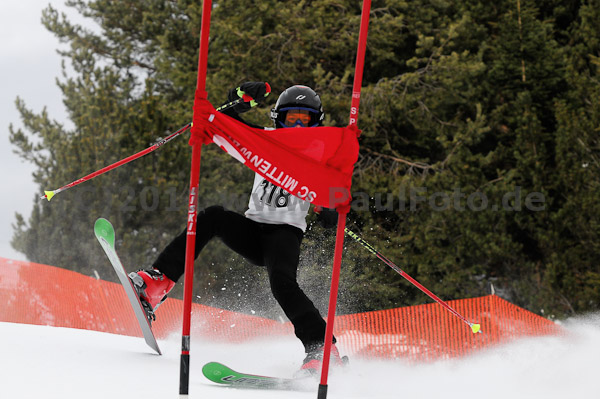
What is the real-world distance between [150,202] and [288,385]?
9024mm

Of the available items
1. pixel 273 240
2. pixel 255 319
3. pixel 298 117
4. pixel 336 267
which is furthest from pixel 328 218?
pixel 255 319

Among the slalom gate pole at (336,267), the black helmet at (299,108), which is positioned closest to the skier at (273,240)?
the black helmet at (299,108)

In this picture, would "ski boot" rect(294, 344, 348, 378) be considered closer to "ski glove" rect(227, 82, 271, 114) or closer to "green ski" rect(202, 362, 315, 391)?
"green ski" rect(202, 362, 315, 391)

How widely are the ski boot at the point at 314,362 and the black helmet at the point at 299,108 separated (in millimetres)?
1433

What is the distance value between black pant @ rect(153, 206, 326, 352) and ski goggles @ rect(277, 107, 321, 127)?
679 millimetres

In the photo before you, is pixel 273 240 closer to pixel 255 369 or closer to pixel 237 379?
pixel 255 369

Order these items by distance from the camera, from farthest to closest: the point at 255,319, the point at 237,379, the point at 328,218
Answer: the point at 255,319
the point at 328,218
the point at 237,379

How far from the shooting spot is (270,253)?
3639mm

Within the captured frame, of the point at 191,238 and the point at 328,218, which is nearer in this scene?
the point at 191,238

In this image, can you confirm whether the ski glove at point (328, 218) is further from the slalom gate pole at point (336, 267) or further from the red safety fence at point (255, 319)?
the red safety fence at point (255, 319)

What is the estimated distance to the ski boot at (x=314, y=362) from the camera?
322cm

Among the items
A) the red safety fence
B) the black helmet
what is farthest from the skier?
the red safety fence

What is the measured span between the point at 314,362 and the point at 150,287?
1031mm

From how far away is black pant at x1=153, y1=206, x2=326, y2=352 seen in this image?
3.44 meters
